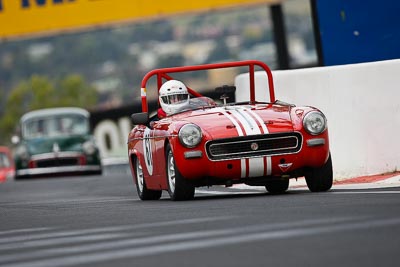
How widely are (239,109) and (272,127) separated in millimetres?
727

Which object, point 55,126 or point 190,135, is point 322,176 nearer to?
point 190,135

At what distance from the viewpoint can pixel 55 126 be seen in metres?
30.7

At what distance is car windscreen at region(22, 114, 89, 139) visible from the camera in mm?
30531

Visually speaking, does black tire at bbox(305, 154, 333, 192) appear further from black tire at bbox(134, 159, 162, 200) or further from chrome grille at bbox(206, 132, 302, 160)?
black tire at bbox(134, 159, 162, 200)

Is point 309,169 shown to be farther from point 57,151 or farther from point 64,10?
point 64,10

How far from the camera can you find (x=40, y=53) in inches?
7820

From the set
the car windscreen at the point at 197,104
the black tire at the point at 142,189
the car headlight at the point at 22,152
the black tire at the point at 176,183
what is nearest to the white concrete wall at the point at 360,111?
the car windscreen at the point at 197,104

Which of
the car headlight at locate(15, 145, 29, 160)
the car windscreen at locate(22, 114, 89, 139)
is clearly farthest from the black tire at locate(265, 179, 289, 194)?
the car windscreen at locate(22, 114, 89, 139)

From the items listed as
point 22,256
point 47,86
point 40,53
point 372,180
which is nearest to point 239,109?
point 372,180

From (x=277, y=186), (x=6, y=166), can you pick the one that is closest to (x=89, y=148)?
(x=6, y=166)

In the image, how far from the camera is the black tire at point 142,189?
14273 millimetres

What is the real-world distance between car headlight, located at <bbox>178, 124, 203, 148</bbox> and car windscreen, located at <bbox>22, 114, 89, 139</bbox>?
18.1 metres

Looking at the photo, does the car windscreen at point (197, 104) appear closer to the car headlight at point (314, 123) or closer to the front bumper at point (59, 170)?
the car headlight at point (314, 123)

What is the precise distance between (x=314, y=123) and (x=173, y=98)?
1.95m
